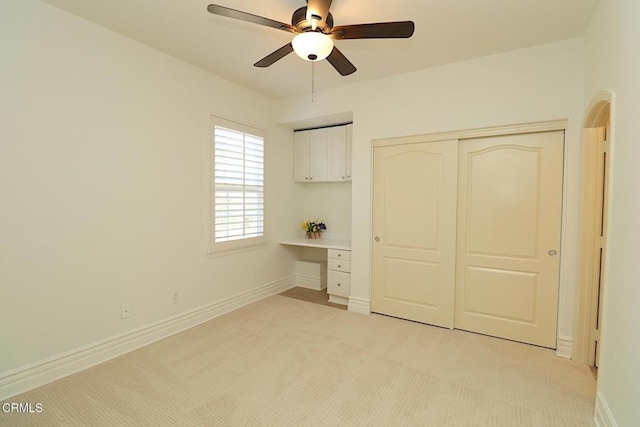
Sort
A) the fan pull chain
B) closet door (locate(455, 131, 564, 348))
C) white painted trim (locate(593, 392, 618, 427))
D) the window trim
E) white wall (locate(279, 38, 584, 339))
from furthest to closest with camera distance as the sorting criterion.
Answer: the window trim < the fan pull chain < closet door (locate(455, 131, 564, 348)) < white wall (locate(279, 38, 584, 339)) < white painted trim (locate(593, 392, 618, 427))

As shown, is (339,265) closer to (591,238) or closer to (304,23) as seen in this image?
(591,238)

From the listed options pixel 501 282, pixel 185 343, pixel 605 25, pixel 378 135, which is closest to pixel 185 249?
pixel 185 343

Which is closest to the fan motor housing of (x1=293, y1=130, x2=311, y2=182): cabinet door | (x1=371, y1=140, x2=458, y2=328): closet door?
(x1=371, y1=140, x2=458, y2=328): closet door

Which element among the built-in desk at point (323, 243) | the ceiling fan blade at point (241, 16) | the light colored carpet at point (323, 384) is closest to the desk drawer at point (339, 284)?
the built-in desk at point (323, 243)

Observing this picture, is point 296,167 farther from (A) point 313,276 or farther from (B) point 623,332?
(B) point 623,332

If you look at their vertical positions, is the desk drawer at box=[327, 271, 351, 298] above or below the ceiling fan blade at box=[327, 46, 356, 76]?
below

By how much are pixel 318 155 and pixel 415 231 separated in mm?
1842

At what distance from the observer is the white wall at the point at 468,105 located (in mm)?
2572

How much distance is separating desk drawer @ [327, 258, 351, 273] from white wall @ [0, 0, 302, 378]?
143cm

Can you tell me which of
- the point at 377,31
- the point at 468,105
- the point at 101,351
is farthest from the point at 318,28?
the point at 101,351

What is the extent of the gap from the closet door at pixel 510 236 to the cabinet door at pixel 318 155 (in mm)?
1879

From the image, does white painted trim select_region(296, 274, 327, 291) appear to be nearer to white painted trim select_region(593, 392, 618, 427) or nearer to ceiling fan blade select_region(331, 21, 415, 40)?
white painted trim select_region(593, 392, 618, 427)

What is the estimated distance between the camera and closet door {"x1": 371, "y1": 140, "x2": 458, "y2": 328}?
316 cm

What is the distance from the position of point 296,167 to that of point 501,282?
3066mm
